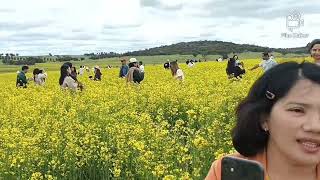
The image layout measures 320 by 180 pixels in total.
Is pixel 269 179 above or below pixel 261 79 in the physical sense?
below

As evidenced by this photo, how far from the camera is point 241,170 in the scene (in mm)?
1417

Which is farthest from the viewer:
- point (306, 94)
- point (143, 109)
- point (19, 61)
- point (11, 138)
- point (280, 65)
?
point (19, 61)

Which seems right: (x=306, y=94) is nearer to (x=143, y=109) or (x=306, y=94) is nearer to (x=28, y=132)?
(x=28, y=132)

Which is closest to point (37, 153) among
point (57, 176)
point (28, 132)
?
point (57, 176)

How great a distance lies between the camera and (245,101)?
2.25 m

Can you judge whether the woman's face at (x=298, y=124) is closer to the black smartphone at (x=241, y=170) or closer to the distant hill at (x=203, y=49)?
the black smartphone at (x=241, y=170)

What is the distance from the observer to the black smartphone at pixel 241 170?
1.39 m

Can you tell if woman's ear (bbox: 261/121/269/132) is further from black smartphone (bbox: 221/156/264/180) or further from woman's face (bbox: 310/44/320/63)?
woman's face (bbox: 310/44/320/63)

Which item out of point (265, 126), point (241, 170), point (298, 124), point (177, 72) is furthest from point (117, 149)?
point (177, 72)

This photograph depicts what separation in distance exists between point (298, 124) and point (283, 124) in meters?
0.07

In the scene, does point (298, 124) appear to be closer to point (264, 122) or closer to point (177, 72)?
point (264, 122)

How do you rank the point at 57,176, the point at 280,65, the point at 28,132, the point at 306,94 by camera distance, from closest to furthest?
1. the point at 306,94
2. the point at 280,65
3. the point at 57,176
4. the point at 28,132

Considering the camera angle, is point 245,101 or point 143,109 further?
point 143,109

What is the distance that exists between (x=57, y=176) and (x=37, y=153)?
1.16 feet
